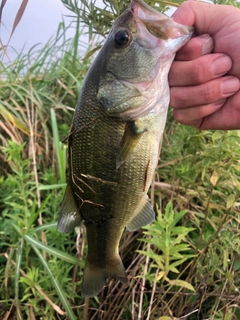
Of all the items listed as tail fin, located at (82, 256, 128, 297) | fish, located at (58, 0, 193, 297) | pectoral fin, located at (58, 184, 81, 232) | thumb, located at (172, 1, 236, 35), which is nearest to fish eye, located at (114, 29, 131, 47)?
fish, located at (58, 0, 193, 297)

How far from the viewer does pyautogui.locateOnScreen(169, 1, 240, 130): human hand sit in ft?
3.87

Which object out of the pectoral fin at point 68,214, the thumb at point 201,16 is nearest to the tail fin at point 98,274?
the pectoral fin at point 68,214

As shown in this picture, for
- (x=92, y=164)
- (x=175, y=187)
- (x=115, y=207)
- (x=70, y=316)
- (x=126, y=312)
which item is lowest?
(x=126, y=312)

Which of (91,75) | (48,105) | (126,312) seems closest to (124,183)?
(91,75)

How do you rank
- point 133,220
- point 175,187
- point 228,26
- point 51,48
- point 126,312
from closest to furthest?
point 228,26 → point 133,220 → point 126,312 → point 175,187 → point 51,48

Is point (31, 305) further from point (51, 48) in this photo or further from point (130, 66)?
point (51, 48)

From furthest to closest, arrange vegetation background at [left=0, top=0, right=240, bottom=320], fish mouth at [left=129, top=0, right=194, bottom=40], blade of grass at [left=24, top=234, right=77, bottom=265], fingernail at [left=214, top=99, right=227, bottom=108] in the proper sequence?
1. blade of grass at [left=24, top=234, right=77, bottom=265]
2. vegetation background at [left=0, top=0, right=240, bottom=320]
3. fingernail at [left=214, top=99, right=227, bottom=108]
4. fish mouth at [left=129, top=0, right=194, bottom=40]

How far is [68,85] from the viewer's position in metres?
3.08

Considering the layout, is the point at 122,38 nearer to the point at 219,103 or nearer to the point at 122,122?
the point at 122,122

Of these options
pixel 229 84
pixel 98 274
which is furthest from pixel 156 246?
pixel 229 84

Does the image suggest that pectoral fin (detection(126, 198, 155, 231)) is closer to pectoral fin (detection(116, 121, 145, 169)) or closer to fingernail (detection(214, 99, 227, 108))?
pectoral fin (detection(116, 121, 145, 169))

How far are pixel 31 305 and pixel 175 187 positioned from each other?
89 cm

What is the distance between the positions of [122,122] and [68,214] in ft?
1.33

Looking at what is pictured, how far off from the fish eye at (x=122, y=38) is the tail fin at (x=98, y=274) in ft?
2.68
